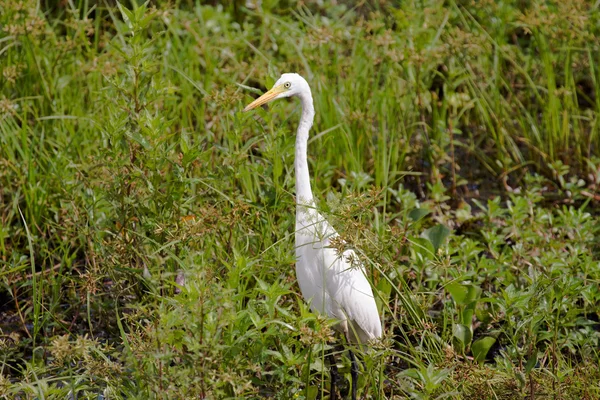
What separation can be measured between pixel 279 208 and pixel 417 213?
748 millimetres

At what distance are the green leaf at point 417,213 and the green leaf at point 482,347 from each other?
66cm

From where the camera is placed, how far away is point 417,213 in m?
3.80

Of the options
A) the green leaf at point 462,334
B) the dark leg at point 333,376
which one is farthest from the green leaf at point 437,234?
the dark leg at point 333,376

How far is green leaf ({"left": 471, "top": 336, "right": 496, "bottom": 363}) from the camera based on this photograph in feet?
10.8

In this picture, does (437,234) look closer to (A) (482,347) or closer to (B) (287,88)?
(A) (482,347)

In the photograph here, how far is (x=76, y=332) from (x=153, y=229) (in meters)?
0.68

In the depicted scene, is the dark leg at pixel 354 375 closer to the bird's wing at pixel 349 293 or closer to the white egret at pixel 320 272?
the white egret at pixel 320 272

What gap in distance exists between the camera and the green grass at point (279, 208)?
2.70 metres

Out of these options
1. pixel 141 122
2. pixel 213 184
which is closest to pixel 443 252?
pixel 213 184

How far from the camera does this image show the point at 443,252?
335 cm

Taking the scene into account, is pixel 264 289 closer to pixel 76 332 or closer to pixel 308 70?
pixel 76 332

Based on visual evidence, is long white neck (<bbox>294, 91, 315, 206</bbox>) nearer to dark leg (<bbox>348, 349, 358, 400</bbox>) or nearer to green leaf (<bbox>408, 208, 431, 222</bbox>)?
dark leg (<bbox>348, 349, 358, 400</bbox>)

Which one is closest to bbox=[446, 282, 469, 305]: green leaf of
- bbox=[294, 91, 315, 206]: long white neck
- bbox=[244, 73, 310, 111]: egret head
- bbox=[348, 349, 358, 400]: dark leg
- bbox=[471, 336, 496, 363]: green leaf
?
bbox=[471, 336, 496, 363]: green leaf

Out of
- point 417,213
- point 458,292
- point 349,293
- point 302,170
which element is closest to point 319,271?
point 349,293
